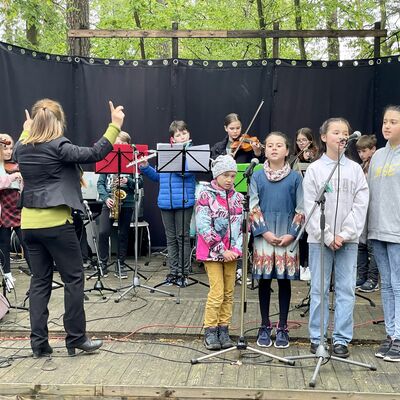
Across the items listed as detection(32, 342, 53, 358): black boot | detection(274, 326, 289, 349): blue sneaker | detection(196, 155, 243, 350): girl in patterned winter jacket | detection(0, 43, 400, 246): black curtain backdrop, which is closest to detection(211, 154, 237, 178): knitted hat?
detection(196, 155, 243, 350): girl in patterned winter jacket

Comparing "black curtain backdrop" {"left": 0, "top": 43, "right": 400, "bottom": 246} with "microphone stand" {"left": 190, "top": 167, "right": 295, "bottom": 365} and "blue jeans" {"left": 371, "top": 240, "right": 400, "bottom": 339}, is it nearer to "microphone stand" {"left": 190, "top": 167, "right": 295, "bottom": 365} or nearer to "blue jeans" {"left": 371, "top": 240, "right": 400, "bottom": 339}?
"blue jeans" {"left": 371, "top": 240, "right": 400, "bottom": 339}

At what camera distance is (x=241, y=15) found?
16.7m

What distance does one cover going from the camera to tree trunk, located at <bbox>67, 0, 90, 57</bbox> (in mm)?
8711

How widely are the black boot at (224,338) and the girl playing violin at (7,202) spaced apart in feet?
8.77

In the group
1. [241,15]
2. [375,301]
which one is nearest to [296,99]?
[375,301]

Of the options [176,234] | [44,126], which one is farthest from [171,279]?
[44,126]

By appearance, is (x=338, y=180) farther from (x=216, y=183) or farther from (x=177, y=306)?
(x=177, y=306)

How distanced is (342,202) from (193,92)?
15.2 ft

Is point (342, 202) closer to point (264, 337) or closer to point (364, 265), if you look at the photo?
point (264, 337)

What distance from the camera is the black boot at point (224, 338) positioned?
4555 millimetres

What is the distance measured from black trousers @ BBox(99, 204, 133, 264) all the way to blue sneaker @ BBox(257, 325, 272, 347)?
2936 millimetres

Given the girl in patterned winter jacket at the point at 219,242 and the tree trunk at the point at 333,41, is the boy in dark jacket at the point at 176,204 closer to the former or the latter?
the girl in patterned winter jacket at the point at 219,242

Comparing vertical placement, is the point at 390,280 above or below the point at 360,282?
above

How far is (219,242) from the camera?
453 cm
